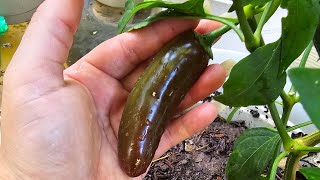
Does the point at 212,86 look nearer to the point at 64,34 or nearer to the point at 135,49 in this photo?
the point at 135,49

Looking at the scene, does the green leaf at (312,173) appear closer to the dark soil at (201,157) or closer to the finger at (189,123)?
the finger at (189,123)

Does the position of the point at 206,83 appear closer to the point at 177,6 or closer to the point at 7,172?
the point at 177,6

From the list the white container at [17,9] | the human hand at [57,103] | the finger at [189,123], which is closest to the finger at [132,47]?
the human hand at [57,103]

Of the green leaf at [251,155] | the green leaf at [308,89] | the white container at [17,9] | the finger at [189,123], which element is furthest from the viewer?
the white container at [17,9]

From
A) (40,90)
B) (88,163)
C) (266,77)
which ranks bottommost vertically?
(88,163)

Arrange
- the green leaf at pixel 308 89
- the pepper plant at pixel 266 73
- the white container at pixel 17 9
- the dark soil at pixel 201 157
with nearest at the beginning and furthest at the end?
the green leaf at pixel 308 89, the pepper plant at pixel 266 73, the dark soil at pixel 201 157, the white container at pixel 17 9

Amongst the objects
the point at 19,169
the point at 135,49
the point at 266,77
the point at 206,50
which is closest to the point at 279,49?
the point at 266,77

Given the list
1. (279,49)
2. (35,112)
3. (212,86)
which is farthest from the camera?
(212,86)
